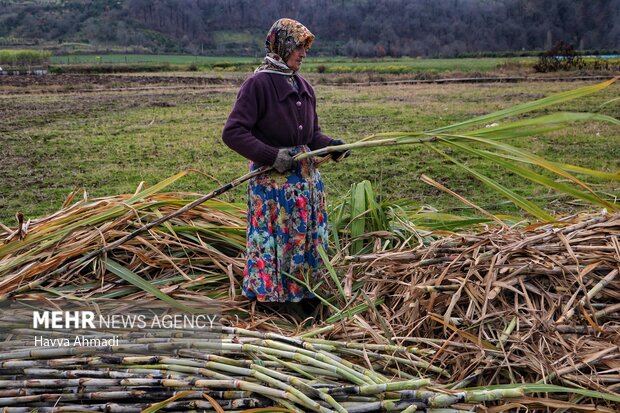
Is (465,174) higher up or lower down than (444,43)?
lower down

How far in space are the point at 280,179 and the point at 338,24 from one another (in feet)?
297

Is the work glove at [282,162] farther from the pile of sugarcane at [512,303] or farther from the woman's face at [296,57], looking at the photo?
the pile of sugarcane at [512,303]

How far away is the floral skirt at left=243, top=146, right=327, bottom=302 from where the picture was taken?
287 cm

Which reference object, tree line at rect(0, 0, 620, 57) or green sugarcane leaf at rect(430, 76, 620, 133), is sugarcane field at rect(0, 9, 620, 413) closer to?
green sugarcane leaf at rect(430, 76, 620, 133)

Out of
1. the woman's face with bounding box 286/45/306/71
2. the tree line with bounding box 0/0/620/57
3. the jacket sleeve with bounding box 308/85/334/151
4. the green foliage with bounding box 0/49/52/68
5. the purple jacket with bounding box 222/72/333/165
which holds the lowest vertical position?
the jacket sleeve with bounding box 308/85/334/151

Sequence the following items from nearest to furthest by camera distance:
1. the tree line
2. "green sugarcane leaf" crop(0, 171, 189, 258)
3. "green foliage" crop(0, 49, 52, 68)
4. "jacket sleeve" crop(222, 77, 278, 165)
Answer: "jacket sleeve" crop(222, 77, 278, 165) < "green sugarcane leaf" crop(0, 171, 189, 258) < "green foliage" crop(0, 49, 52, 68) < the tree line

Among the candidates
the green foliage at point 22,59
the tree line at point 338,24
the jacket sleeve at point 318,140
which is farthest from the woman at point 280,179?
the tree line at point 338,24

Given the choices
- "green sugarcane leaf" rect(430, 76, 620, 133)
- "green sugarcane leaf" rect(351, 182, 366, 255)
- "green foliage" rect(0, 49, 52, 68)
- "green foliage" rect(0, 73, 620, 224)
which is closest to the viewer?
"green sugarcane leaf" rect(430, 76, 620, 133)

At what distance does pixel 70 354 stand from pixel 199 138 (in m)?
9.52

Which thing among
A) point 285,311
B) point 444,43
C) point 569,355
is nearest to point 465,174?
point 285,311

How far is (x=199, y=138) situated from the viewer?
11.4 m

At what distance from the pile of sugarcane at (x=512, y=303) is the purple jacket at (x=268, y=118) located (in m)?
0.72

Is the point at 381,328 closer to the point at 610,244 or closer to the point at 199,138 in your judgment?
the point at 610,244

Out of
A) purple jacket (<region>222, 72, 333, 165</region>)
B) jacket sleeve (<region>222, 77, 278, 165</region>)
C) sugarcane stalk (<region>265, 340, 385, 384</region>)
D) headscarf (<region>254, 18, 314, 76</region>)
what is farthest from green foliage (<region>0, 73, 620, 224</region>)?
sugarcane stalk (<region>265, 340, 385, 384</region>)
